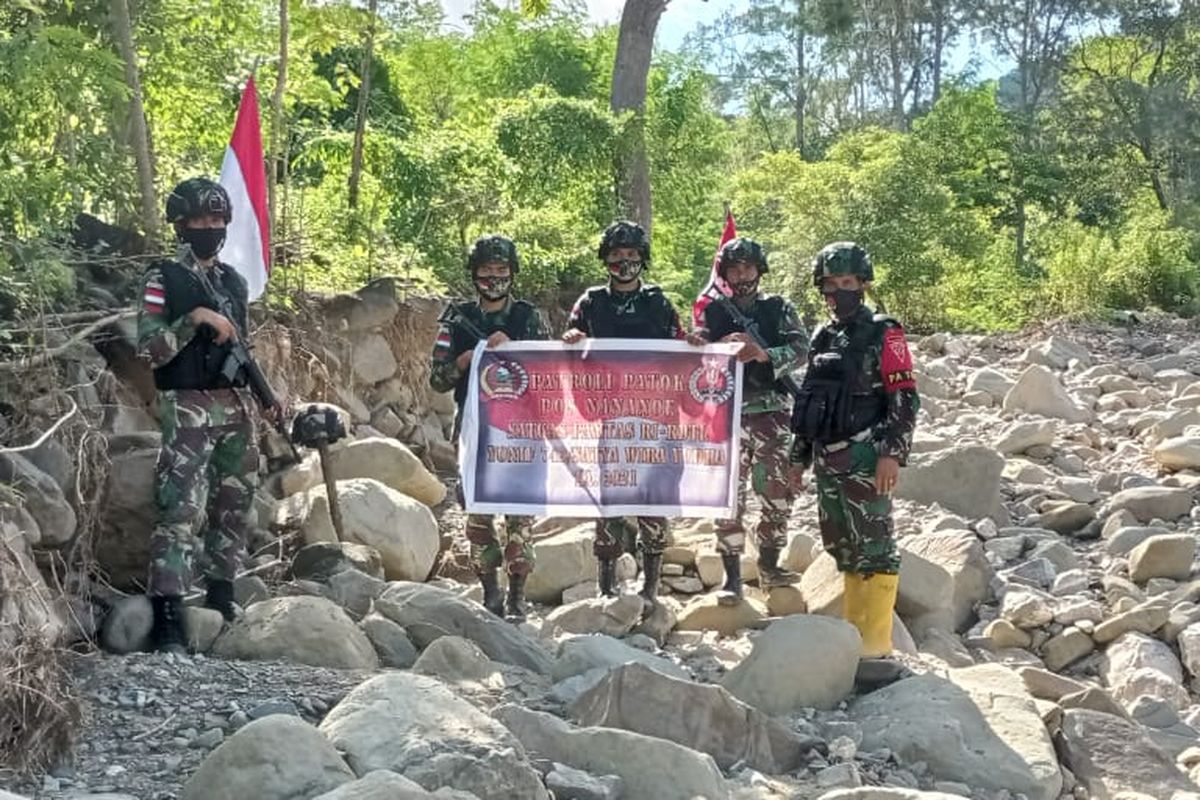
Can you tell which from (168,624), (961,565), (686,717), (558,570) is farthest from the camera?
(961,565)

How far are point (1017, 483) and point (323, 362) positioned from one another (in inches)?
194

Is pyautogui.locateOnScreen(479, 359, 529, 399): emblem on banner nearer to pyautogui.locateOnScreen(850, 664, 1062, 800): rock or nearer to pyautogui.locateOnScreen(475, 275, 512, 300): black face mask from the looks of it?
pyautogui.locateOnScreen(475, 275, 512, 300): black face mask

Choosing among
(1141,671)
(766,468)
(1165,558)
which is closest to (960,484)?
(1165,558)

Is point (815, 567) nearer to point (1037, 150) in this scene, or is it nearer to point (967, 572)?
point (967, 572)

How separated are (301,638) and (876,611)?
238 centimetres

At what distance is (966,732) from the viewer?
4629 mm

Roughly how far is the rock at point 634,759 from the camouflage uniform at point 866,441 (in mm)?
1759

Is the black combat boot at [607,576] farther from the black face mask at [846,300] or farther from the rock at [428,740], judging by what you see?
the rock at [428,740]

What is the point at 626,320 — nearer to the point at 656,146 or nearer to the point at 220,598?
the point at 220,598

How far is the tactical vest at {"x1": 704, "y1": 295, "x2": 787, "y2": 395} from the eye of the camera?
20.0 ft

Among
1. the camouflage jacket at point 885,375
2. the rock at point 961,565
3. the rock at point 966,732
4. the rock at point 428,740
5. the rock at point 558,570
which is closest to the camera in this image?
the rock at point 428,740

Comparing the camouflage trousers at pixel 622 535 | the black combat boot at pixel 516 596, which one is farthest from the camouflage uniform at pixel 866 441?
the black combat boot at pixel 516 596

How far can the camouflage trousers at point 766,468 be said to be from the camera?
6.22 metres

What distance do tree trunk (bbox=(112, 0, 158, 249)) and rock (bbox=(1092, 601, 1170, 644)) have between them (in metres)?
5.52
